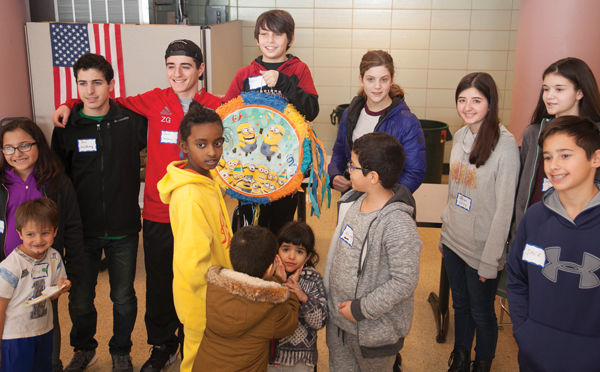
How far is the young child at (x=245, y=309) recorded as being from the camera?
1.72 metres

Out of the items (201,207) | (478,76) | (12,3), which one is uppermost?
(12,3)

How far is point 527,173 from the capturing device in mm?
2373

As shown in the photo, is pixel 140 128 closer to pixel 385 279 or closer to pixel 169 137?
pixel 169 137

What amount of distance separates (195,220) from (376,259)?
2.25ft

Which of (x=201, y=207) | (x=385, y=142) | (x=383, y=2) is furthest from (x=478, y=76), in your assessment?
(x=383, y=2)

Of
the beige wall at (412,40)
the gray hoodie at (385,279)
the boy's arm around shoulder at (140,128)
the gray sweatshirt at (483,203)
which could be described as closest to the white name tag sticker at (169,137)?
the boy's arm around shoulder at (140,128)

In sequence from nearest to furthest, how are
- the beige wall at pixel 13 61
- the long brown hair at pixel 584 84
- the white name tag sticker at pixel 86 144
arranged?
the long brown hair at pixel 584 84 < the white name tag sticker at pixel 86 144 < the beige wall at pixel 13 61

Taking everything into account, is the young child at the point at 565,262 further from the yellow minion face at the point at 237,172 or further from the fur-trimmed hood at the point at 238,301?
the yellow minion face at the point at 237,172

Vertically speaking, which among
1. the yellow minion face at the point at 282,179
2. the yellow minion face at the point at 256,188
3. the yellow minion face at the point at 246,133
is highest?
the yellow minion face at the point at 246,133

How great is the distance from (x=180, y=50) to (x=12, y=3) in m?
2.27

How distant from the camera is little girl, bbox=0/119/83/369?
231 cm

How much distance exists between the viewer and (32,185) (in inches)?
92.6

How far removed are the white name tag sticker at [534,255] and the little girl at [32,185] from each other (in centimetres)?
191

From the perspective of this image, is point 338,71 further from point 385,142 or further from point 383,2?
point 385,142
